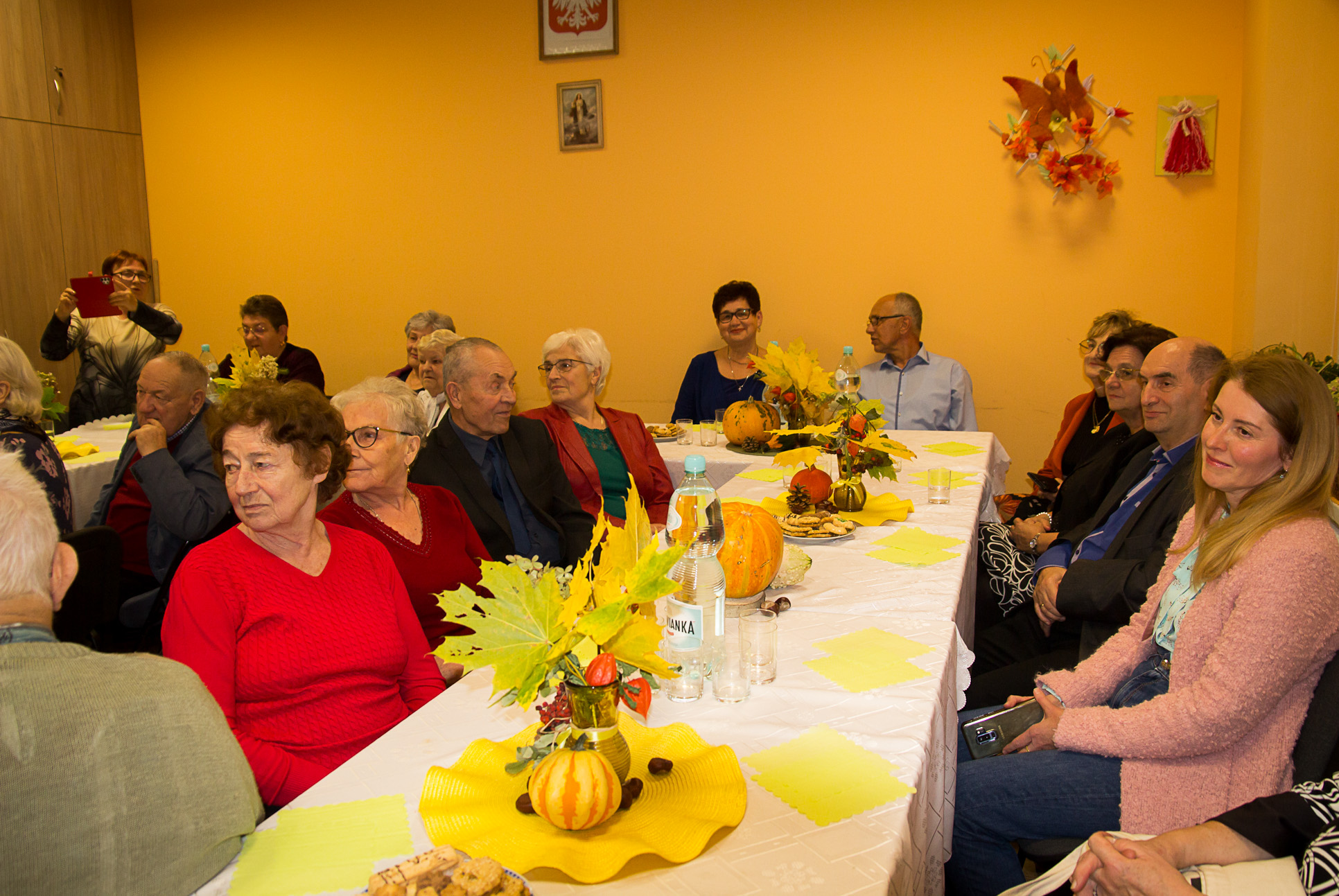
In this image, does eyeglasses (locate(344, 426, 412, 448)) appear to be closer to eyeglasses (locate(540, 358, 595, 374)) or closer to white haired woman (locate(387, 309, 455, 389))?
eyeglasses (locate(540, 358, 595, 374))

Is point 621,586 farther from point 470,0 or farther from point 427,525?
point 470,0

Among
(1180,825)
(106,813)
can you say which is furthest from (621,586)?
(1180,825)

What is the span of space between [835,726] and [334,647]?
0.94 metres

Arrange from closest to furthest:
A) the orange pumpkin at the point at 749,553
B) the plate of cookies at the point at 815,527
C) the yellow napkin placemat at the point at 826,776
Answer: the yellow napkin placemat at the point at 826,776, the orange pumpkin at the point at 749,553, the plate of cookies at the point at 815,527

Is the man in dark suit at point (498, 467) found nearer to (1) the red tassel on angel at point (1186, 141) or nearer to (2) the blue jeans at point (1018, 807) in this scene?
(2) the blue jeans at point (1018, 807)

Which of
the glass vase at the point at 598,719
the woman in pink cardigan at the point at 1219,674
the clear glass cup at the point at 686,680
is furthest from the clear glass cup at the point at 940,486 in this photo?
the glass vase at the point at 598,719

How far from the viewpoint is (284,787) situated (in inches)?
60.9

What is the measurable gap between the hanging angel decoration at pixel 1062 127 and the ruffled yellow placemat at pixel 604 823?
469 centimetres

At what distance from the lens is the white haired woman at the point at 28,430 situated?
2.81m

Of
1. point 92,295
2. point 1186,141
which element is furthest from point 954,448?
point 92,295

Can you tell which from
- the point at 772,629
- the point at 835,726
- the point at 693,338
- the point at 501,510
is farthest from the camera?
the point at 693,338

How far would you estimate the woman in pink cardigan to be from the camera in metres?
1.54

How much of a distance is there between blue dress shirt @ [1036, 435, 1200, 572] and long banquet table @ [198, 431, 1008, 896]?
608 mm

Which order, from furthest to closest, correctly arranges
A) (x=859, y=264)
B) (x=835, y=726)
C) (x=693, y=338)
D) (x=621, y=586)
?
(x=693, y=338)
(x=859, y=264)
(x=835, y=726)
(x=621, y=586)
